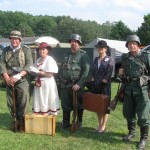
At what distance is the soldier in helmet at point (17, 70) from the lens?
6.17 meters

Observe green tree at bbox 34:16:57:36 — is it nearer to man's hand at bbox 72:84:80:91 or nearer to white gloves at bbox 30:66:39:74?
white gloves at bbox 30:66:39:74

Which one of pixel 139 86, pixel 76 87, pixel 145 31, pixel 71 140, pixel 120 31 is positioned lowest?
pixel 71 140

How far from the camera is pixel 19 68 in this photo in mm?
6223

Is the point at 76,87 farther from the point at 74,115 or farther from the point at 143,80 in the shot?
the point at 143,80

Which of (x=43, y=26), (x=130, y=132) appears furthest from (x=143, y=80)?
(x=43, y=26)

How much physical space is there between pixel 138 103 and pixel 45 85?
181cm

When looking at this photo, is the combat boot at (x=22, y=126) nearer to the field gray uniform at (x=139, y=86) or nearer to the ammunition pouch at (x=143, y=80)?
the field gray uniform at (x=139, y=86)

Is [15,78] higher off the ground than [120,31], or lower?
lower

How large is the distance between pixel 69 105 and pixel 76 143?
1.03 m

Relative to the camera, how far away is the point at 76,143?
576cm

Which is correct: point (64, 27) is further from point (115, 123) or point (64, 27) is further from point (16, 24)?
point (115, 123)

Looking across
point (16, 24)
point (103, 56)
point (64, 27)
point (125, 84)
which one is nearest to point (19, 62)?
point (103, 56)

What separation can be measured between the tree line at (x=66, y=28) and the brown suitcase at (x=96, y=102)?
134ft

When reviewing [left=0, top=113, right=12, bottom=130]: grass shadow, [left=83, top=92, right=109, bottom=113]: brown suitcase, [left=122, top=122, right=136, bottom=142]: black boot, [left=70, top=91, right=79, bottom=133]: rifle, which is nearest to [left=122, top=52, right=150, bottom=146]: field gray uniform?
[left=122, top=122, right=136, bottom=142]: black boot
